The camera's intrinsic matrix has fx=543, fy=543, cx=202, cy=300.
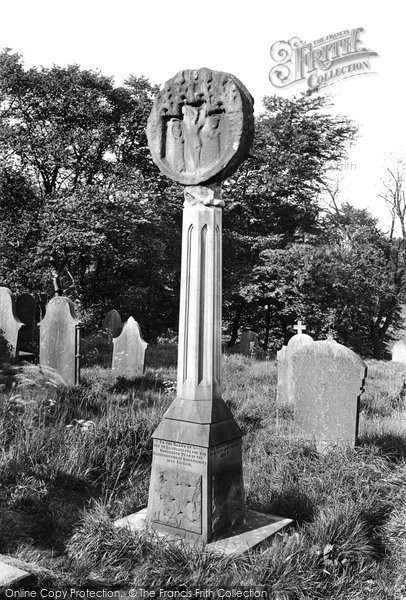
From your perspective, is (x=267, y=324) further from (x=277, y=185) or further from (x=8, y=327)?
(x=8, y=327)

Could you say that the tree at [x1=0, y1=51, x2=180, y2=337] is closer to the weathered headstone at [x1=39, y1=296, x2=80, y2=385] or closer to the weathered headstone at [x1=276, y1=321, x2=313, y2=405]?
the weathered headstone at [x1=39, y1=296, x2=80, y2=385]

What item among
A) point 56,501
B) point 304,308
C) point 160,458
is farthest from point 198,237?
point 304,308

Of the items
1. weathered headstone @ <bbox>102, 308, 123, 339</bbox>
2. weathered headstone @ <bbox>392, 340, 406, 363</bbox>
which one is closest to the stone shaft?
weathered headstone @ <bbox>102, 308, 123, 339</bbox>

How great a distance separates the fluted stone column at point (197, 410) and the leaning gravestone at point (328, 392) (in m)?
2.56

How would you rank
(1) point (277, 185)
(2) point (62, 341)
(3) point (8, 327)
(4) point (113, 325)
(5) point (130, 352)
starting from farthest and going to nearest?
(1) point (277, 185)
(4) point (113, 325)
(5) point (130, 352)
(3) point (8, 327)
(2) point (62, 341)

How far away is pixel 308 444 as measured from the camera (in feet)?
21.3

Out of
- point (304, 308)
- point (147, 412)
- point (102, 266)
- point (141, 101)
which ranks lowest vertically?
point (147, 412)

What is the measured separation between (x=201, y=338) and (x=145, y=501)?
Answer: 171cm

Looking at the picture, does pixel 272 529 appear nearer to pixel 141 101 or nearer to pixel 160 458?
pixel 160 458

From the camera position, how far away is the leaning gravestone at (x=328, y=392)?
6.44 metres

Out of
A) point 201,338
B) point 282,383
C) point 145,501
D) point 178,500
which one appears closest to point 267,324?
point 282,383

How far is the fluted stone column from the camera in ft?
13.4

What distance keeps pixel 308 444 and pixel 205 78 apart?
14.2 ft

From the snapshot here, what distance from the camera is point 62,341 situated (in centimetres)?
952
